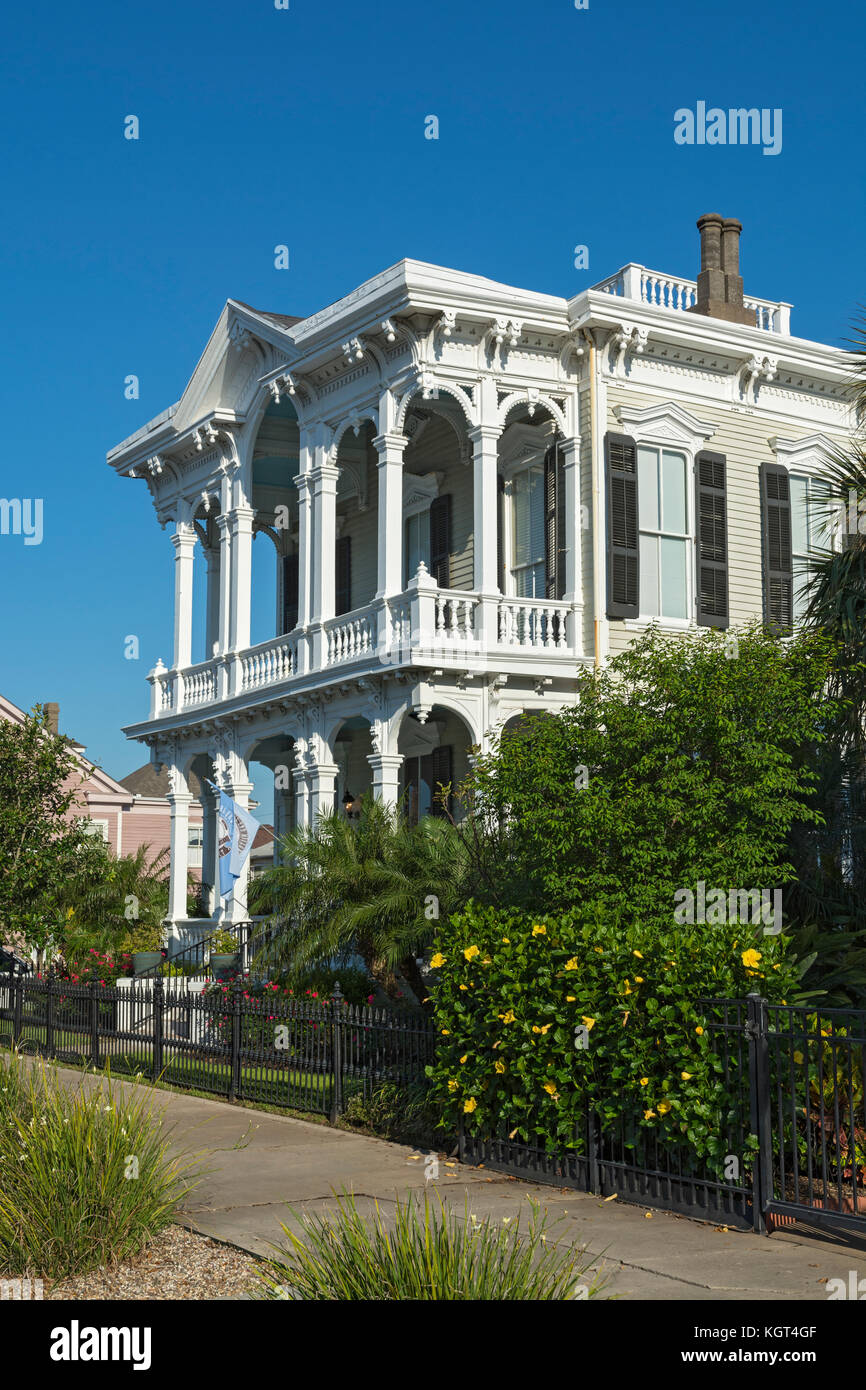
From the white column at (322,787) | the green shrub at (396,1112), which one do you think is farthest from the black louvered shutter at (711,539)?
the green shrub at (396,1112)

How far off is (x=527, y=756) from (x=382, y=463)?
318 inches

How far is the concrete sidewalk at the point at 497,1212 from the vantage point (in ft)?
23.3

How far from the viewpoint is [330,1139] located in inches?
463

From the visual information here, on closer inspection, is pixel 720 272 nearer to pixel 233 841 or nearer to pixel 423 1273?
pixel 233 841

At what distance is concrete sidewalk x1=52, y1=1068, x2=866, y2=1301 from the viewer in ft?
23.3

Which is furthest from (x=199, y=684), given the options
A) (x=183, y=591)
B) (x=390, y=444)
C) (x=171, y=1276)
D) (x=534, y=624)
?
(x=171, y=1276)

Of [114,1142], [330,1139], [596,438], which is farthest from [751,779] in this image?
[596,438]

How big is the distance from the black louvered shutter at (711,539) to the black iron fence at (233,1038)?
28.2 ft

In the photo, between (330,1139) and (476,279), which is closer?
(330,1139)

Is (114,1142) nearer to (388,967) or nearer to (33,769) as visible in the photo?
(388,967)

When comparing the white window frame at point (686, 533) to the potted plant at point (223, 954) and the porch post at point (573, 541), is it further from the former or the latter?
the potted plant at point (223, 954)

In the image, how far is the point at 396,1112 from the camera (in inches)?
465

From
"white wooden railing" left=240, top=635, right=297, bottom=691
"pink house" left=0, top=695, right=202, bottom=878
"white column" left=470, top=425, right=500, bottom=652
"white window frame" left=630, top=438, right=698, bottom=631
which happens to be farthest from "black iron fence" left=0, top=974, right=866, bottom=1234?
"pink house" left=0, top=695, right=202, bottom=878

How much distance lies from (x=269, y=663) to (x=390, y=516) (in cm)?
422
